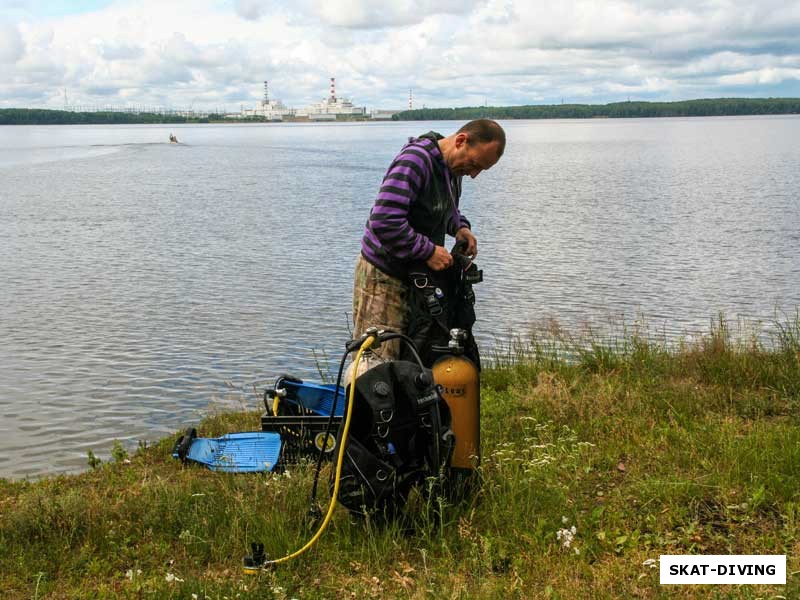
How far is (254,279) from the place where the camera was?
16.9 m

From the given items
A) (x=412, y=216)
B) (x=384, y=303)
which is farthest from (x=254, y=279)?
(x=412, y=216)

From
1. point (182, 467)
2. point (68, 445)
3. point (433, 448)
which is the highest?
point (433, 448)

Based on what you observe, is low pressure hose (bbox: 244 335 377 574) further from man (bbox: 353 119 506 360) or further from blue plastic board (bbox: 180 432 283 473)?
blue plastic board (bbox: 180 432 283 473)

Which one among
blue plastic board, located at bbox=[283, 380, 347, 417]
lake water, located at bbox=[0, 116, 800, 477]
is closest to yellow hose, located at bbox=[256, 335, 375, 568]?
blue plastic board, located at bbox=[283, 380, 347, 417]

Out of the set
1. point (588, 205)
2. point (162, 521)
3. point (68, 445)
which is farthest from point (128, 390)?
point (588, 205)

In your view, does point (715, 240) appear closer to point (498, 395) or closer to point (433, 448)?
point (498, 395)

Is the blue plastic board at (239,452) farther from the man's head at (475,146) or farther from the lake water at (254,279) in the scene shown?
the man's head at (475,146)

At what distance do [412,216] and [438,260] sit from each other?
341mm

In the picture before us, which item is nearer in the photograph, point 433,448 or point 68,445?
point 433,448

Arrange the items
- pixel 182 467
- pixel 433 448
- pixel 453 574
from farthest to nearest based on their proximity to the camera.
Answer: pixel 182 467, pixel 433 448, pixel 453 574

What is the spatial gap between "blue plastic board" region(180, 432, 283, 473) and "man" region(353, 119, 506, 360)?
1.26 metres

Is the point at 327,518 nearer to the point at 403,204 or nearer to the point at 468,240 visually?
the point at 403,204

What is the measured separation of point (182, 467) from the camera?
234 inches

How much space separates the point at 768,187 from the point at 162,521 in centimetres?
3493
